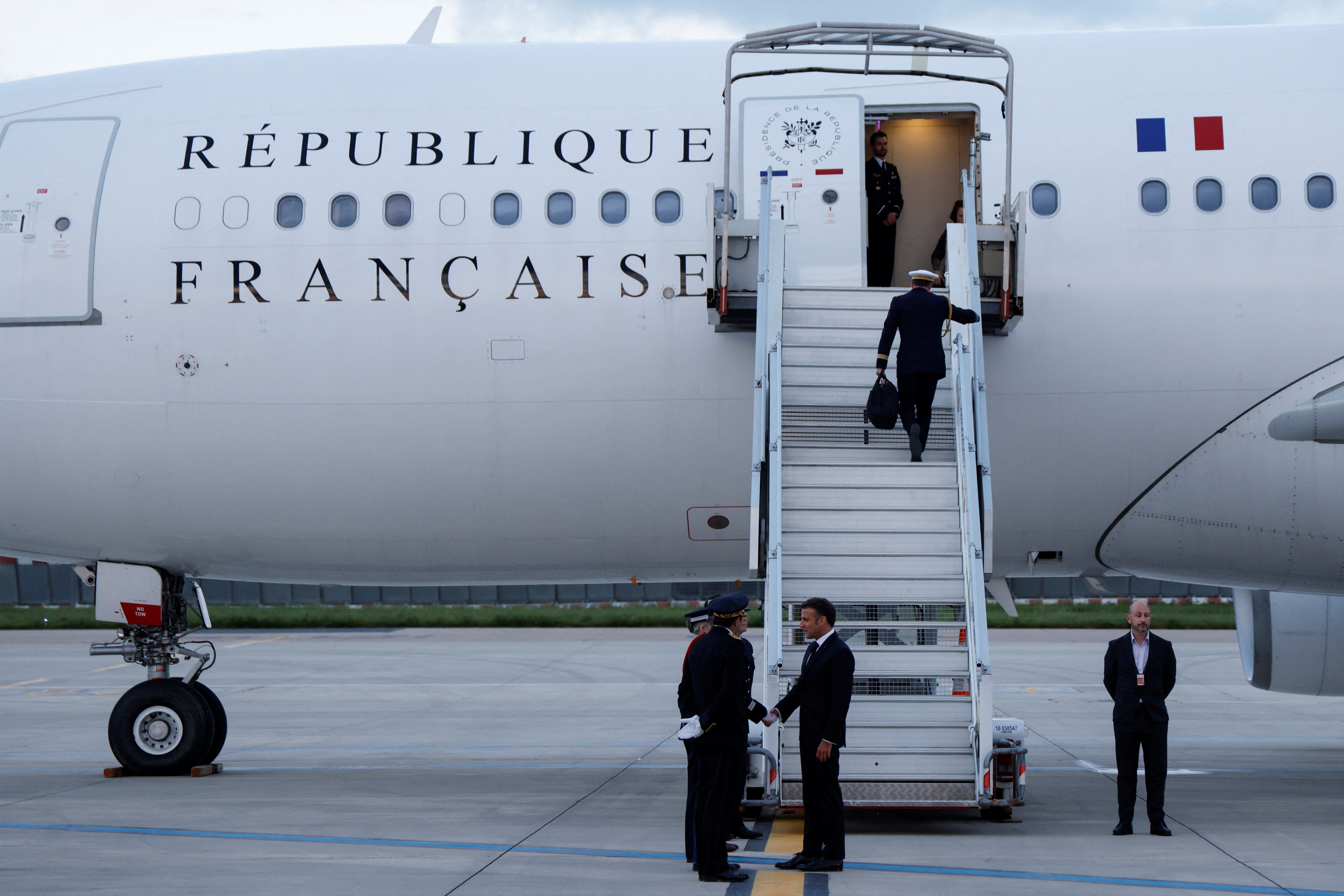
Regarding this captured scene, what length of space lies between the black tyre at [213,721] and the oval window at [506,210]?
5169 millimetres

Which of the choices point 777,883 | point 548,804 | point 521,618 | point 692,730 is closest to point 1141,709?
point 777,883

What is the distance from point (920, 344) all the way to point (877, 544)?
148cm

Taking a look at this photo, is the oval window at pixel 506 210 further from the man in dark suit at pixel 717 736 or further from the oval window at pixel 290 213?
the man in dark suit at pixel 717 736

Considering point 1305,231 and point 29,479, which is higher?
point 1305,231

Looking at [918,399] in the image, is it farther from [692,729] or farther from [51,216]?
[51,216]

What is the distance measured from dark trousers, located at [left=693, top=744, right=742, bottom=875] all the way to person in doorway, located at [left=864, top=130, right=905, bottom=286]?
5.18 m

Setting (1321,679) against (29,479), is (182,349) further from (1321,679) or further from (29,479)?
(1321,679)

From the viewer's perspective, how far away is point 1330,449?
9.66 meters

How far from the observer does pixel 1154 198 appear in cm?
989

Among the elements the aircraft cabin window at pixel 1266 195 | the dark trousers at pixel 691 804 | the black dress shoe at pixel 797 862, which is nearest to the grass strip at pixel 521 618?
the aircraft cabin window at pixel 1266 195

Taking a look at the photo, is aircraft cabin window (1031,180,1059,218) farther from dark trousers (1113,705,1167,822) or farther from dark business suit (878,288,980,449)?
dark trousers (1113,705,1167,822)

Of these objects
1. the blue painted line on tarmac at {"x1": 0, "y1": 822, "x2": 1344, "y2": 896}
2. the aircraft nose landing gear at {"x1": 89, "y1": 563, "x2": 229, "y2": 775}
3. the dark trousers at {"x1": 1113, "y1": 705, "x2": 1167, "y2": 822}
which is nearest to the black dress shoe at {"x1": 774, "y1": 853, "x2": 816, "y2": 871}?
the blue painted line on tarmac at {"x1": 0, "y1": 822, "x2": 1344, "y2": 896}

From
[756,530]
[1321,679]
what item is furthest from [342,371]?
[1321,679]

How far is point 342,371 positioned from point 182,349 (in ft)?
4.43
